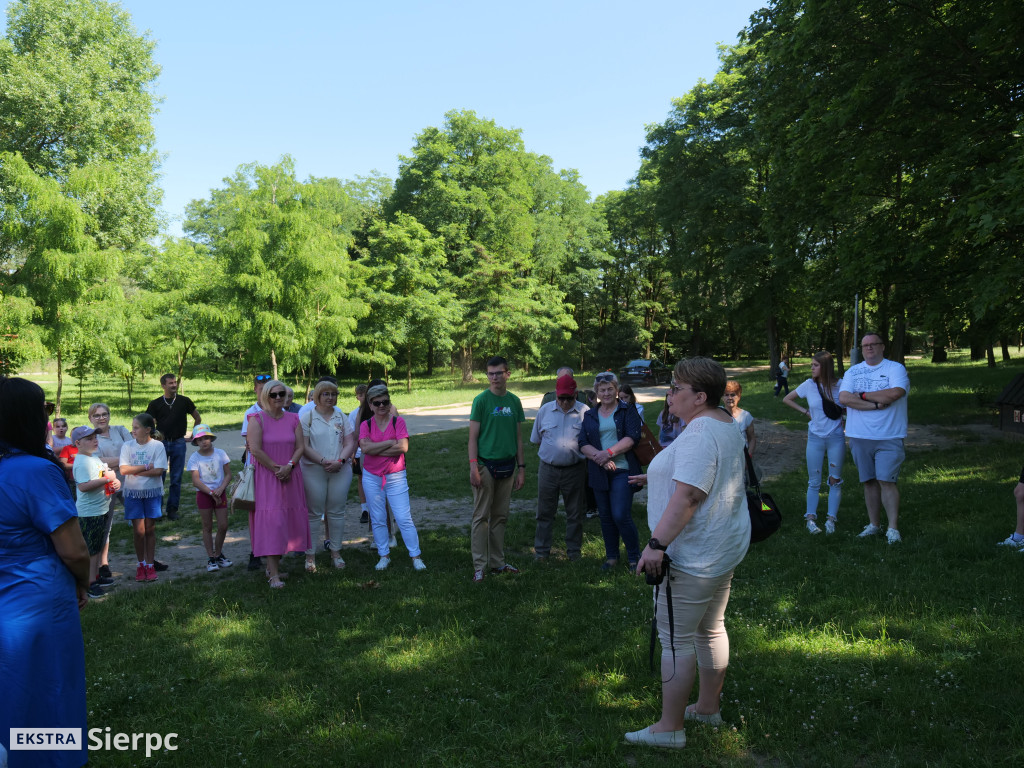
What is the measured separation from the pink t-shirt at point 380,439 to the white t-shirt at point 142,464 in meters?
2.08

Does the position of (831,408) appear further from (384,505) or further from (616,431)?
(384,505)

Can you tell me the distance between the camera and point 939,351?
39938mm

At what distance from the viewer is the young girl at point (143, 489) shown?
258 inches

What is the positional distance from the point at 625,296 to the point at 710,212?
899 inches

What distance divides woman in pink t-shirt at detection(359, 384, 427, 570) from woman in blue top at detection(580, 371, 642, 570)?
6.17 feet

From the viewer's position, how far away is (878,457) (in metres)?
6.67

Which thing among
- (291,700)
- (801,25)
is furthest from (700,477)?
(801,25)

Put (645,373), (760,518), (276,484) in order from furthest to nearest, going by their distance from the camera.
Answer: (645,373)
(276,484)
(760,518)

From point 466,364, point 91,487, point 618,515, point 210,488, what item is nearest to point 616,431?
point 618,515

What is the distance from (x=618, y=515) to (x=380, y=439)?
250 centimetres

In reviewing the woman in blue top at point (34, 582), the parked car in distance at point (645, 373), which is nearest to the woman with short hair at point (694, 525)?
the woman in blue top at point (34, 582)

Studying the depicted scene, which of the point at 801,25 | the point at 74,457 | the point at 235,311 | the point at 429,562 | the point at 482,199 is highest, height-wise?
the point at 482,199

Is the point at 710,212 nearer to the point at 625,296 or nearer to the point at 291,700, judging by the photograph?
the point at 625,296

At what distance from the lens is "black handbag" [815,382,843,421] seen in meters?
7.07
